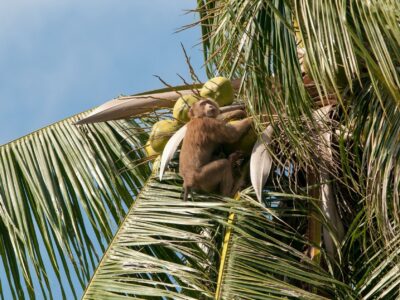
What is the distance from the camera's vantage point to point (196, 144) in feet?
19.4

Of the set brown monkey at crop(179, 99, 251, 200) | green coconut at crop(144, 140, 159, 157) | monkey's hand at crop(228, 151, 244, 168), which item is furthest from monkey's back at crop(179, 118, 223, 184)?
green coconut at crop(144, 140, 159, 157)

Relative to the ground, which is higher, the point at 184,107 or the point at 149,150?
the point at 184,107

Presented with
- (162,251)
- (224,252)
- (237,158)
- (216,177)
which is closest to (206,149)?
(237,158)

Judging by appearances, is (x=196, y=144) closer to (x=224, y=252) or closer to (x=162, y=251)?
(x=162, y=251)

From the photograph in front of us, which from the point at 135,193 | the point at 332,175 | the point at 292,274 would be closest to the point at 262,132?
the point at 332,175

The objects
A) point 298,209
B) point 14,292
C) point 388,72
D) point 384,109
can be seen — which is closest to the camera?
point 388,72

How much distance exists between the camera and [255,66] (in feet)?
17.8

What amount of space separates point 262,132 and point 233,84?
90cm

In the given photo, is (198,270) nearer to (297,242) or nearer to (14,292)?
(297,242)

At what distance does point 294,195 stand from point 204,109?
2.70 feet

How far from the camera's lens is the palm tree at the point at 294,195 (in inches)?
204

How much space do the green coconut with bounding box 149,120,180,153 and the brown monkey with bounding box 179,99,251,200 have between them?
148mm

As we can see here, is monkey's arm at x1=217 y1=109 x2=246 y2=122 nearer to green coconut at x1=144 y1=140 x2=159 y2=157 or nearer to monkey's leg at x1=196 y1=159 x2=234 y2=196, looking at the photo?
monkey's leg at x1=196 y1=159 x2=234 y2=196

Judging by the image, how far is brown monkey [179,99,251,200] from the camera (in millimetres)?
5879
